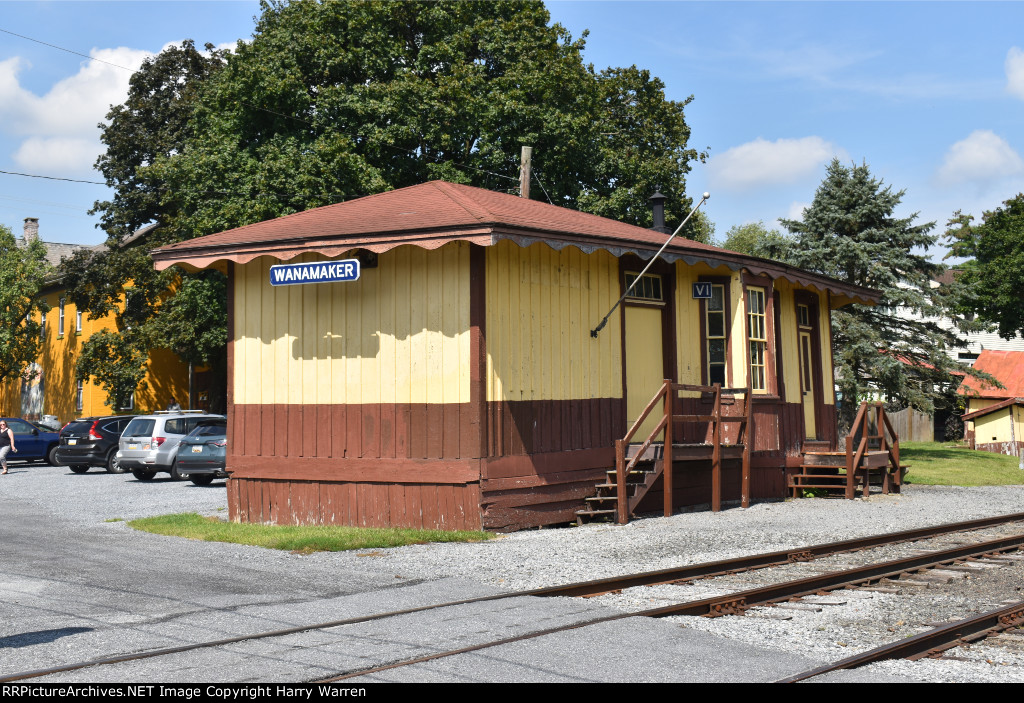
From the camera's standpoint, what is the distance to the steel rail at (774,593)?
254 inches

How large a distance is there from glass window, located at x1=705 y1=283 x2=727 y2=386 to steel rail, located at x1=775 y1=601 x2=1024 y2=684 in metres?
9.12

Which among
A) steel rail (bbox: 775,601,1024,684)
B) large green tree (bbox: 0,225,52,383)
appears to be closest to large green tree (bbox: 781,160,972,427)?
steel rail (bbox: 775,601,1024,684)

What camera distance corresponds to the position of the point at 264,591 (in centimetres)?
893

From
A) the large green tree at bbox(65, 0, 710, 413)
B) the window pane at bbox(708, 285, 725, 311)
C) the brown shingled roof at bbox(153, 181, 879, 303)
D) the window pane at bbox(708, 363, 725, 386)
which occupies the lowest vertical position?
the window pane at bbox(708, 363, 725, 386)

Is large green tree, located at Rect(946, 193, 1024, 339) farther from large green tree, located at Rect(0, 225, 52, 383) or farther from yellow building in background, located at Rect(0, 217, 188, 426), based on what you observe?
large green tree, located at Rect(0, 225, 52, 383)

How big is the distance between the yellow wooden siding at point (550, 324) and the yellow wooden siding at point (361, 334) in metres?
0.45

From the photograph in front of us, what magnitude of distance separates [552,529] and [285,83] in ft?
64.6

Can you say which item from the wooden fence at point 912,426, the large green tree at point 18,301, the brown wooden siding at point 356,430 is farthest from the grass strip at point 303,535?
the wooden fence at point 912,426

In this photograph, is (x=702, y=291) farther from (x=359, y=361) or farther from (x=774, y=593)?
(x=774, y=593)

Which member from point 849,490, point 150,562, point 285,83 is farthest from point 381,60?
point 150,562

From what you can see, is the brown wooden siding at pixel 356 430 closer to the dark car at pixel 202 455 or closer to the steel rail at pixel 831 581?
the steel rail at pixel 831 581

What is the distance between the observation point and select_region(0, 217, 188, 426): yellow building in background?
40.7 meters

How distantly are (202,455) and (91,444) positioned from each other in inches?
239

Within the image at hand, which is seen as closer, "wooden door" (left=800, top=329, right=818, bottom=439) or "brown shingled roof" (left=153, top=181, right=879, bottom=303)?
"brown shingled roof" (left=153, top=181, right=879, bottom=303)
